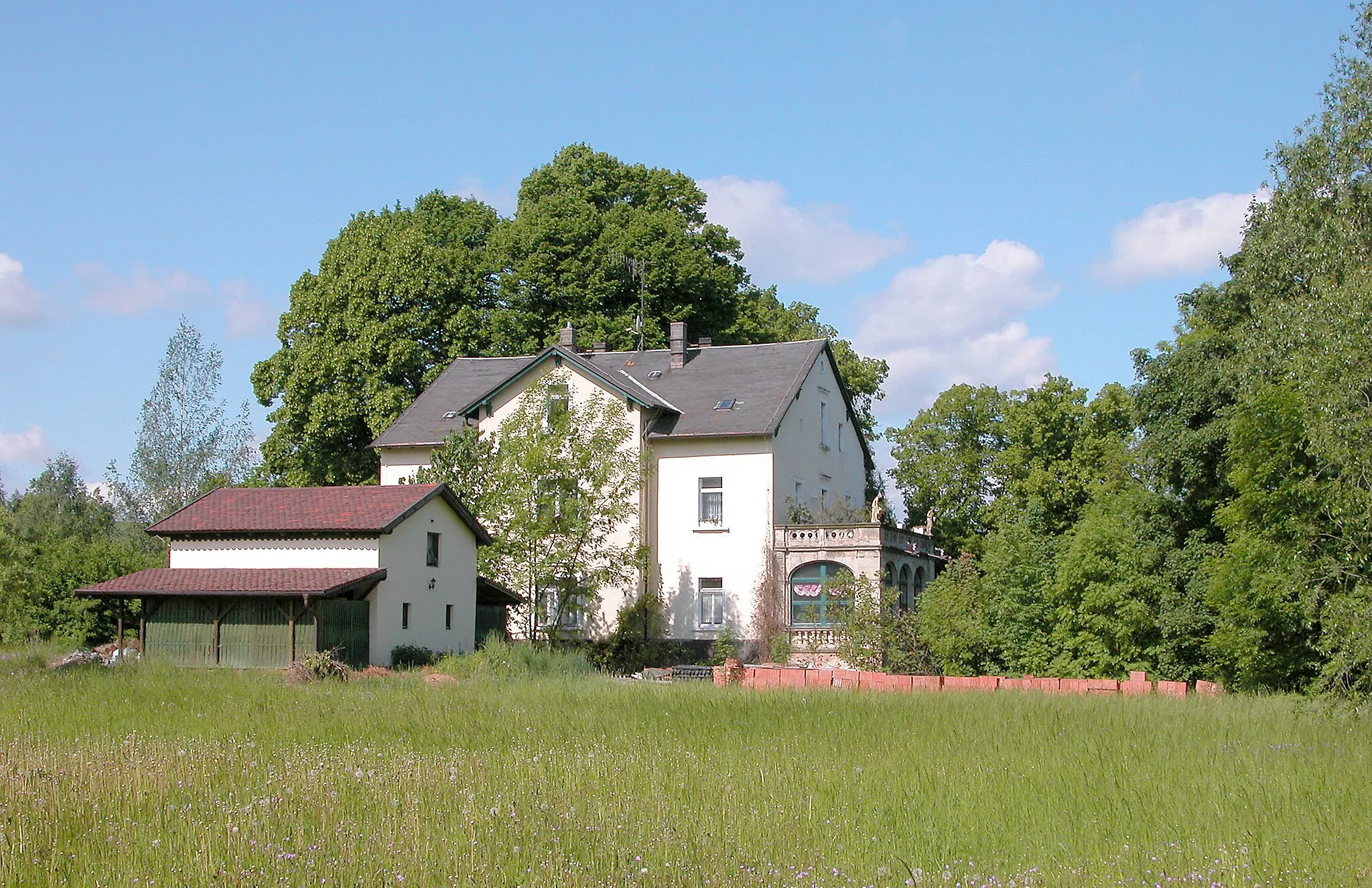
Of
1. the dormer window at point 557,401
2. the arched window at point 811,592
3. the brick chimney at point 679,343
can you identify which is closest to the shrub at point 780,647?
the arched window at point 811,592

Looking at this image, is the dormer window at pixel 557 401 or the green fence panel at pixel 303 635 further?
the dormer window at pixel 557 401

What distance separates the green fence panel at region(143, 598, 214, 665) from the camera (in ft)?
108

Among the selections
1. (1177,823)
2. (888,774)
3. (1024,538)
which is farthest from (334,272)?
(1177,823)

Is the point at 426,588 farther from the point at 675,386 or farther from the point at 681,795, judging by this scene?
the point at 681,795

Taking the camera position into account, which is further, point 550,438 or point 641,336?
point 641,336

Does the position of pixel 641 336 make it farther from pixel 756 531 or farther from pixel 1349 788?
pixel 1349 788

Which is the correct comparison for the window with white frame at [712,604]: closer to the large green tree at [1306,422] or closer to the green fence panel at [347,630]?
the green fence panel at [347,630]

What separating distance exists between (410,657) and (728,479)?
1162 cm

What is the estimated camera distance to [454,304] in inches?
1955

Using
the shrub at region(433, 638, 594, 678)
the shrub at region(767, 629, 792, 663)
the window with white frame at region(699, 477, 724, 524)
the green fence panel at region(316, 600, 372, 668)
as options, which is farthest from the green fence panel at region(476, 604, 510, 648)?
the shrub at region(767, 629, 792, 663)

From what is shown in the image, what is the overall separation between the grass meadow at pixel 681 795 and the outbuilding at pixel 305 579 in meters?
11.5

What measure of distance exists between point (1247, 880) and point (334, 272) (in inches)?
1755

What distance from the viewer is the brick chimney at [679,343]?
148 ft

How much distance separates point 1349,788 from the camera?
12.8 metres
